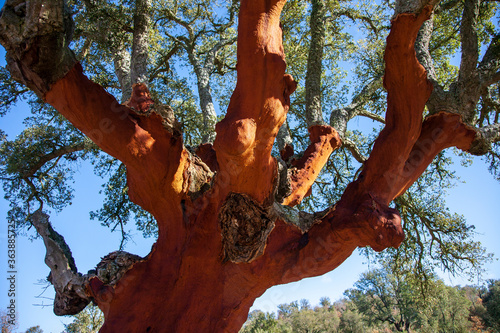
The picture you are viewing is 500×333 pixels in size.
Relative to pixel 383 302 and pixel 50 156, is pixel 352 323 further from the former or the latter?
pixel 50 156

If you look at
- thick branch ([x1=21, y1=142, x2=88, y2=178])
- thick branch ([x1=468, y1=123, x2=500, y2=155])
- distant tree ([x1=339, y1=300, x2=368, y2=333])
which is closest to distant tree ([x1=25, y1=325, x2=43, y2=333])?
thick branch ([x1=21, y1=142, x2=88, y2=178])

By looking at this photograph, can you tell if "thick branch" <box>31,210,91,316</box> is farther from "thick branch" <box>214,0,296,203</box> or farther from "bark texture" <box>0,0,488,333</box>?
"thick branch" <box>214,0,296,203</box>

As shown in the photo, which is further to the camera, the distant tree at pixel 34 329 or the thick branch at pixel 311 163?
the distant tree at pixel 34 329

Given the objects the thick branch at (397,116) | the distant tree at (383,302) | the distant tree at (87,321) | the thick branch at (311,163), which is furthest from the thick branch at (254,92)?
the distant tree at (383,302)

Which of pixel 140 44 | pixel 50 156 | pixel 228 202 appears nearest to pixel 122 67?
pixel 140 44

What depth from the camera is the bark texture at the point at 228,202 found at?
2496mm

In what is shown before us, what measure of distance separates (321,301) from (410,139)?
184 feet

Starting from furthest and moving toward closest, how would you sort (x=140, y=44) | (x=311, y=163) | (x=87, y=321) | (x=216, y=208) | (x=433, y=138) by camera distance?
(x=87, y=321) < (x=140, y=44) < (x=311, y=163) < (x=433, y=138) < (x=216, y=208)

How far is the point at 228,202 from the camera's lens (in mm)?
2844

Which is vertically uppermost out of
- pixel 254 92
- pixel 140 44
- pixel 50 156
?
pixel 50 156

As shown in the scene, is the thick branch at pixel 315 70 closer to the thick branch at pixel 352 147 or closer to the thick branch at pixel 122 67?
the thick branch at pixel 352 147

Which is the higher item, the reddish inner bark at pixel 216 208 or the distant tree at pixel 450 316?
the reddish inner bark at pixel 216 208

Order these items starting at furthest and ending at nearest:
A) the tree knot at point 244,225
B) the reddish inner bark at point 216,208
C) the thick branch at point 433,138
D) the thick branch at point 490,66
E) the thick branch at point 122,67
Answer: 1. the thick branch at point 122,67
2. the thick branch at point 490,66
3. the thick branch at point 433,138
4. the tree knot at point 244,225
5. the reddish inner bark at point 216,208

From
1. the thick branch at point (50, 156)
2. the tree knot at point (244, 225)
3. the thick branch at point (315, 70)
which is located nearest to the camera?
the tree knot at point (244, 225)
